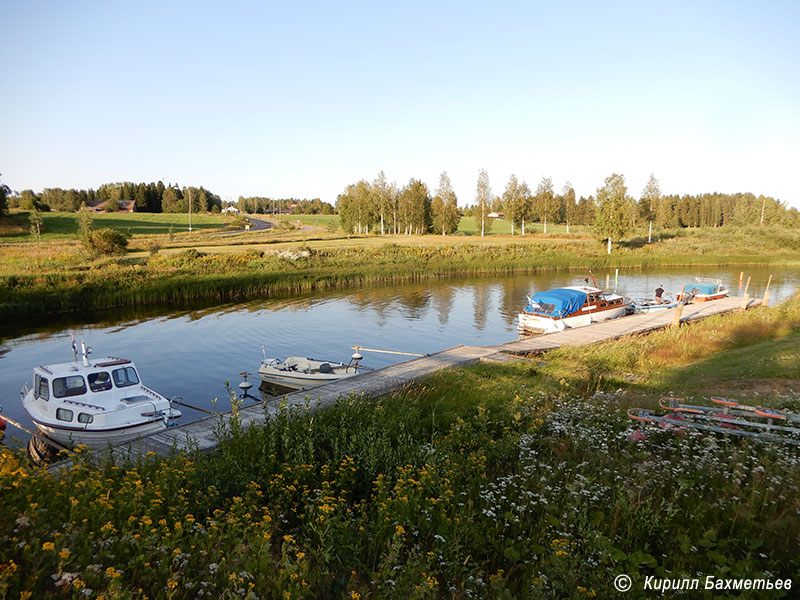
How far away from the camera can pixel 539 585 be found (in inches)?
179

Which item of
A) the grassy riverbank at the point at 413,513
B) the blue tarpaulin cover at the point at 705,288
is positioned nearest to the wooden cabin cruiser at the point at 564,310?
the blue tarpaulin cover at the point at 705,288

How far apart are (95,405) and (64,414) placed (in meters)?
0.81

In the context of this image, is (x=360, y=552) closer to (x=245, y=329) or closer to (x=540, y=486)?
(x=540, y=486)

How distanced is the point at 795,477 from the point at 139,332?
32.0 m

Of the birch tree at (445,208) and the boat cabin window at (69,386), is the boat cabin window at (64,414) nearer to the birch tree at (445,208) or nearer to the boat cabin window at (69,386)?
the boat cabin window at (69,386)

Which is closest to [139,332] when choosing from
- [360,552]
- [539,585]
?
[360,552]

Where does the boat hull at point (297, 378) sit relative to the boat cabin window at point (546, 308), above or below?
below

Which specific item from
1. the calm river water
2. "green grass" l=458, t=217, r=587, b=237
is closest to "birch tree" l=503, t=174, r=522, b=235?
"green grass" l=458, t=217, r=587, b=237

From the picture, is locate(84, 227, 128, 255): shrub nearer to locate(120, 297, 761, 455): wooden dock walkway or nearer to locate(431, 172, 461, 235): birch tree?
locate(120, 297, 761, 455): wooden dock walkway

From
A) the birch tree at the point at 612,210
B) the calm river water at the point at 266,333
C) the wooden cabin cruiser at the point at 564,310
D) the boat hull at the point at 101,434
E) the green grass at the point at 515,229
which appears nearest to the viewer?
the boat hull at the point at 101,434

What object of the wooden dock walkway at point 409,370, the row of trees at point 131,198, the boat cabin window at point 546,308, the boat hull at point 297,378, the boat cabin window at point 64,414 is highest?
the row of trees at point 131,198

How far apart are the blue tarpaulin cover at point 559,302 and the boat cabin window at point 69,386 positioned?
71.8ft

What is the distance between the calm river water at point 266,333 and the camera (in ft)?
72.0

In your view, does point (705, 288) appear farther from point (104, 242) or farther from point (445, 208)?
point (445, 208)
